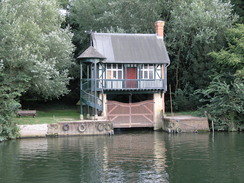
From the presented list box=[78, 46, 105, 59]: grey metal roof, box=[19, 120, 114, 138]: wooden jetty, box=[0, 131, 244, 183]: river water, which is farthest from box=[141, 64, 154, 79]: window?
box=[0, 131, 244, 183]: river water

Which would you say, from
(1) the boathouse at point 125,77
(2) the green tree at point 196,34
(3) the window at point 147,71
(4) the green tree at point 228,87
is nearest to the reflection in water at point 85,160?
(1) the boathouse at point 125,77

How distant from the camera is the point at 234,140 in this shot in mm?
27125

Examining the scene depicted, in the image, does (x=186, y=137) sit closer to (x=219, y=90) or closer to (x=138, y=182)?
(x=219, y=90)

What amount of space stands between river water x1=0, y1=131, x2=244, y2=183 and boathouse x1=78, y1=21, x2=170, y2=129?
5.06m

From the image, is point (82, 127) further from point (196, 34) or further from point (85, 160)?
point (196, 34)

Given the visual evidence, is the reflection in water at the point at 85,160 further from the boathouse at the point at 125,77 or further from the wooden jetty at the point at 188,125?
the boathouse at the point at 125,77

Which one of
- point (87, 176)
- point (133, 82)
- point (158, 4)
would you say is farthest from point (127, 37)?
point (87, 176)

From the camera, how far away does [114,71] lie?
117ft

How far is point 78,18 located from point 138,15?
26.5ft

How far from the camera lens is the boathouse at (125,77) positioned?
33938 millimetres

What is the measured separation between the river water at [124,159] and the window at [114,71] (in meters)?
7.74

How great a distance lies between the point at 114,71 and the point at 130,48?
274 cm

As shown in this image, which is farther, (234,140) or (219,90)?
(219,90)

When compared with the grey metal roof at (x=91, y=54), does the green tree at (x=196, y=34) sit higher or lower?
higher
